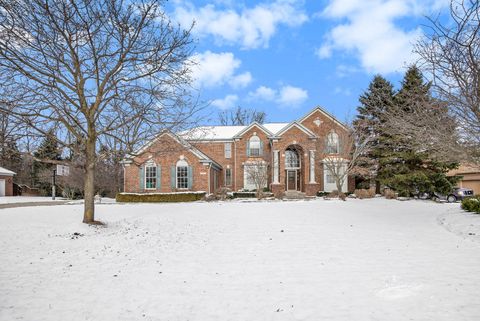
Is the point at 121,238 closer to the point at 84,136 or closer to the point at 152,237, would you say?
the point at 152,237

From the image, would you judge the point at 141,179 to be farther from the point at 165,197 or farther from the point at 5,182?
the point at 5,182

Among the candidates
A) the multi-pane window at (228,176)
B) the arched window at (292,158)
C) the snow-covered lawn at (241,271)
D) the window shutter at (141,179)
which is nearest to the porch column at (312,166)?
the arched window at (292,158)

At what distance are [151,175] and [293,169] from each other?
13721mm

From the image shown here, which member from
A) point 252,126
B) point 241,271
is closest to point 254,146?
point 252,126

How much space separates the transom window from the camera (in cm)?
3116

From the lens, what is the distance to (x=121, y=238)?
447 inches

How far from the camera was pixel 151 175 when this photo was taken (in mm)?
31703

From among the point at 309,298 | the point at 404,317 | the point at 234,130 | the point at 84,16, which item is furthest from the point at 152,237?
the point at 234,130

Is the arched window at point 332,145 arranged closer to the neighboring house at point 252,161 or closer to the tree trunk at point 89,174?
the neighboring house at point 252,161

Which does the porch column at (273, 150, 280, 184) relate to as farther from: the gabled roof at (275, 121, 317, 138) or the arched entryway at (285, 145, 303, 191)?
the arched entryway at (285, 145, 303, 191)

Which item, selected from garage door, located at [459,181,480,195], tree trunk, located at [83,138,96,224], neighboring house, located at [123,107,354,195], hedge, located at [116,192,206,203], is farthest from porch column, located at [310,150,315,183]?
tree trunk, located at [83,138,96,224]

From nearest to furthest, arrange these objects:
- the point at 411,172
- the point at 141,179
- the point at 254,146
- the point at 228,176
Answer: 1. the point at 411,172
2. the point at 141,179
3. the point at 254,146
4. the point at 228,176

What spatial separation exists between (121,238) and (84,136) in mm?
5087

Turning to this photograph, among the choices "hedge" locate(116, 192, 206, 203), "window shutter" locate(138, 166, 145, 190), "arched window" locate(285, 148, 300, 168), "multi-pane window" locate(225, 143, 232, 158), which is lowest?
"hedge" locate(116, 192, 206, 203)
